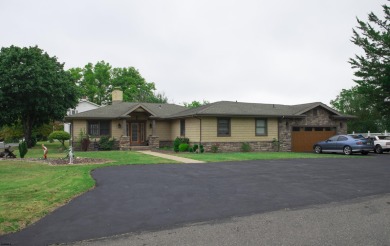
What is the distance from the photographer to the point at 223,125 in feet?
80.8

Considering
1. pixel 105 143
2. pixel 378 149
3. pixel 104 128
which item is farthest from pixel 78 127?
pixel 378 149

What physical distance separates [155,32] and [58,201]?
1570cm

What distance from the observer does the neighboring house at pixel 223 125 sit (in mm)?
24359

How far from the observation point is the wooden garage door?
27109 millimetres

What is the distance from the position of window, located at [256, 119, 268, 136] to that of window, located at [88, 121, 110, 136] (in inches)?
527

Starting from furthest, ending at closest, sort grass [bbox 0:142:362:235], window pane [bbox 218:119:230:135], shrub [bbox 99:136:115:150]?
1. shrub [bbox 99:136:115:150]
2. window pane [bbox 218:119:230:135]
3. grass [bbox 0:142:362:235]

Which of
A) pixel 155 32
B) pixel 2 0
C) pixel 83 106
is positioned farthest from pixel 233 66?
pixel 83 106

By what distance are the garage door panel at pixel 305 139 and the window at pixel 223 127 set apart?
651cm

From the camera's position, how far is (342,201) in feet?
24.7

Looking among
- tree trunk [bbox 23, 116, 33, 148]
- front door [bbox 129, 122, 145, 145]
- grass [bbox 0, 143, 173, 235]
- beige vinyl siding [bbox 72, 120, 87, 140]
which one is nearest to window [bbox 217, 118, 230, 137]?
front door [bbox 129, 122, 145, 145]

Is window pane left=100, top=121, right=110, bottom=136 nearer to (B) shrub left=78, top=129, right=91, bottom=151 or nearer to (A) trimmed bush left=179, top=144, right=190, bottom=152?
(B) shrub left=78, top=129, right=91, bottom=151

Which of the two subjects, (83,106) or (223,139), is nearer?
(223,139)

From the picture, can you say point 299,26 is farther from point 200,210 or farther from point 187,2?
point 200,210

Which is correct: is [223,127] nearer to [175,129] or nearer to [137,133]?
[175,129]
